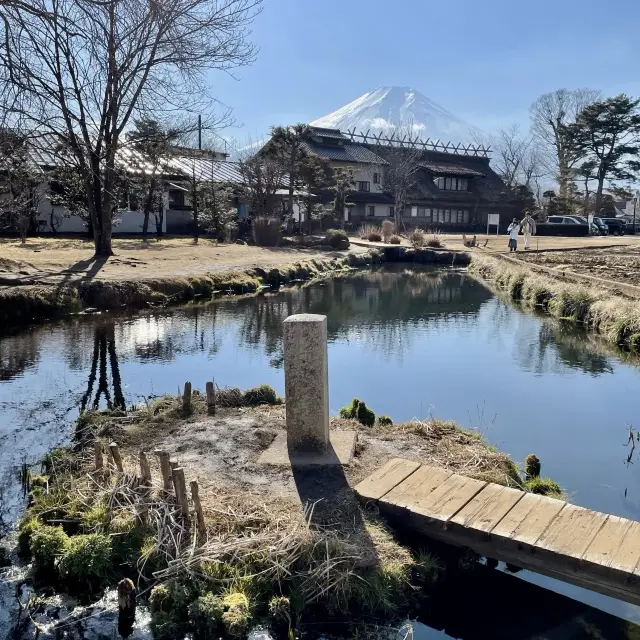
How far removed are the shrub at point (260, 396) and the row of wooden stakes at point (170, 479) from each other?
107 inches

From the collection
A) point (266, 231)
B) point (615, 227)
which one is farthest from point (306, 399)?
point (615, 227)

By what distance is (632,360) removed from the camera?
498 inches

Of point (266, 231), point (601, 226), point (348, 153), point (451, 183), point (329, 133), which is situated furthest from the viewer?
point (451, 183)

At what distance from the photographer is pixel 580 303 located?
1644 cm

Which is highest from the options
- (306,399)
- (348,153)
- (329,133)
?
(329,133)

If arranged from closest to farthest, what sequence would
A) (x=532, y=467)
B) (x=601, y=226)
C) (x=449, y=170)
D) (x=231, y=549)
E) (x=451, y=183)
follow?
1. (x=231, y=549)
2. (x=532, y=467)
3. (x=601, y=226)
4. (x=449, y=170)
5. (x=451, y=183)

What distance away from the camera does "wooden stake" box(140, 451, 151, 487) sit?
17.2ft

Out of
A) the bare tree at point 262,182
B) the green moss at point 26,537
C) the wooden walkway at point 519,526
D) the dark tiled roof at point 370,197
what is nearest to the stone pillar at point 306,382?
the wooden walkway at point 519,526

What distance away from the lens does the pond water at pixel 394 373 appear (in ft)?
25.7

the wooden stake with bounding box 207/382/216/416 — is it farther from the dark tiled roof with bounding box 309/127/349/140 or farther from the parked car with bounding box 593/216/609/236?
the parked car with bounding box 593/216/609/236

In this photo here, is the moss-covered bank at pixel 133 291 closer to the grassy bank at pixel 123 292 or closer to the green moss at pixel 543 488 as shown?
the grassy bank at pixel 123 292

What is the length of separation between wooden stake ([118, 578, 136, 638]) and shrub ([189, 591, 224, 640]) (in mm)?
431

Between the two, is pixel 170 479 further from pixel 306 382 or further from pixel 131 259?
pixel 131 259

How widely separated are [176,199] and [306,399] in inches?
1236
